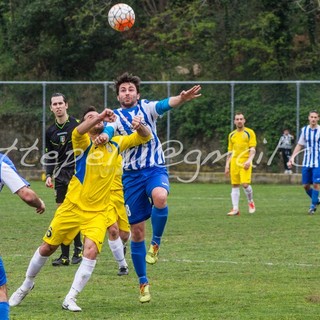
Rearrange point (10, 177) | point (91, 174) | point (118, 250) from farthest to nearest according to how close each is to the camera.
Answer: point (118, 250), point (91, 174), point (10, 177)

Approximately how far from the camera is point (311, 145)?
1834cm

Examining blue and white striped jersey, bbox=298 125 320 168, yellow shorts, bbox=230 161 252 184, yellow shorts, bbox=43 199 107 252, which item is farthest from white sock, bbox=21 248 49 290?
blue and white striped jersey, bbox=298 125 320 168

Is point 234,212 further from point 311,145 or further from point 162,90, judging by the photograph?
point 162,90

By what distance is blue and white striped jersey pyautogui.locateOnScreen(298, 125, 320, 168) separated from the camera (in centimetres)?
1822

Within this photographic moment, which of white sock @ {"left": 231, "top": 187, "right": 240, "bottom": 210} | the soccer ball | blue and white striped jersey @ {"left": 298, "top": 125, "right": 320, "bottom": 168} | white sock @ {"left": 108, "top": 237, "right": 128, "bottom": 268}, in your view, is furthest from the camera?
blue and white striped jersey @ {"left": 298, "top": 125, "right": 320, "bottom": 168}

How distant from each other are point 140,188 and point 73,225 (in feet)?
3.82

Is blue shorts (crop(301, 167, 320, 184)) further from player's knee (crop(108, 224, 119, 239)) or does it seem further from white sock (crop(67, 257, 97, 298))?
white sock (crop(67, 257, 97, 298))

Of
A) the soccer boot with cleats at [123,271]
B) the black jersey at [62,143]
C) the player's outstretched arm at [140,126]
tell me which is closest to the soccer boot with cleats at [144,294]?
the player's outstretched arm at [140,126]

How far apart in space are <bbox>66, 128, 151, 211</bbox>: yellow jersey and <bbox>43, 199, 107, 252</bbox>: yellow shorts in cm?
6

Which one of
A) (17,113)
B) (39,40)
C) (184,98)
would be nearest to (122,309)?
(184,98)

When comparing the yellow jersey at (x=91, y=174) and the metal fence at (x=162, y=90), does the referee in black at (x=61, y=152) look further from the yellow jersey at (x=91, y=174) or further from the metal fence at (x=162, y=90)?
the metal fence at (x=162, y=90)

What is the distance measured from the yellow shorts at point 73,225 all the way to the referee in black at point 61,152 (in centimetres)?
277

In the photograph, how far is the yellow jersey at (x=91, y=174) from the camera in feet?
26.8

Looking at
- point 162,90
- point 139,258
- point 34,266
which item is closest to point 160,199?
point 139,258
